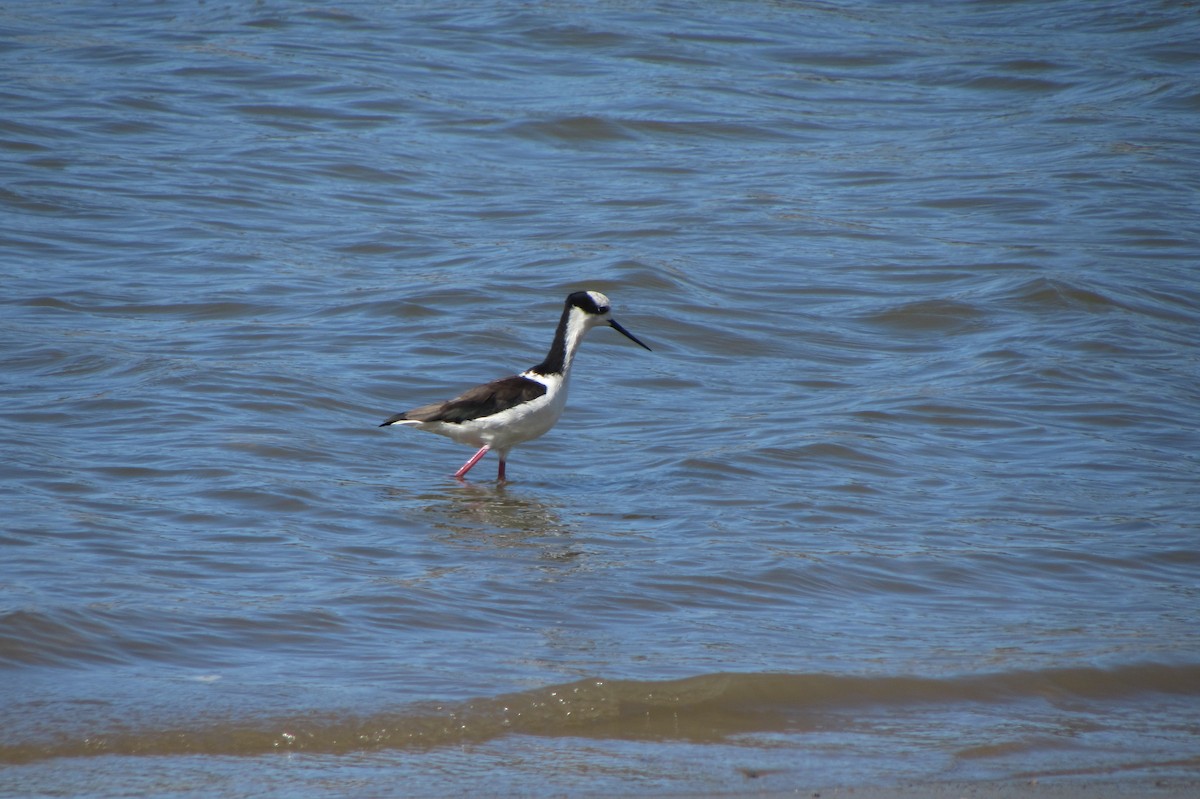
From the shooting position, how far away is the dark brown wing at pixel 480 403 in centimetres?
939

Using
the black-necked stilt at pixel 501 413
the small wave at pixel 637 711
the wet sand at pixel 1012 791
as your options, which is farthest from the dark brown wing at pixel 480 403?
the wet sand at pixel 1012 791

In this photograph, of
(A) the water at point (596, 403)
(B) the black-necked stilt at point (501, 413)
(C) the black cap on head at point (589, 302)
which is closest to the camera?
(A) the water at point (596, 403)

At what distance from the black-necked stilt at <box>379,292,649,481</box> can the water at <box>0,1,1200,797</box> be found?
0.32m

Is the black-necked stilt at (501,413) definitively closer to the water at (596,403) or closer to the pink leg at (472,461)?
the pink leg at (472,461)

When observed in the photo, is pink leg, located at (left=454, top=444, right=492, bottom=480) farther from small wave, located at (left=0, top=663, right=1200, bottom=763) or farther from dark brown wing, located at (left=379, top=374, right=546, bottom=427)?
small wave, located at (left=0, top=663, right=1200, bottom=763)

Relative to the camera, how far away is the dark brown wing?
9.39 meters

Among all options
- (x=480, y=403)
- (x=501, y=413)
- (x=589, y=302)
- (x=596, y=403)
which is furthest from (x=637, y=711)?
(x=596, y=403)

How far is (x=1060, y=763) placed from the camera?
5.13m

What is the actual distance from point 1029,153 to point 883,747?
14.5m

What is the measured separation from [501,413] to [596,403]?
5.83 feet

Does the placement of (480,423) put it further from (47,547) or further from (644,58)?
(644,58)

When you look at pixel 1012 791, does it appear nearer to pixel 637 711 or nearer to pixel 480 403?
pixel 637 711

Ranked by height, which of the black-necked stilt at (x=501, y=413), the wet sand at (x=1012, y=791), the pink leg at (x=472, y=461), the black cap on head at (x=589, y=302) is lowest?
the pink leg at (x=472, y=461)

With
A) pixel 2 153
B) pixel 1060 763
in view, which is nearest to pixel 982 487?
pixel 1060 763
